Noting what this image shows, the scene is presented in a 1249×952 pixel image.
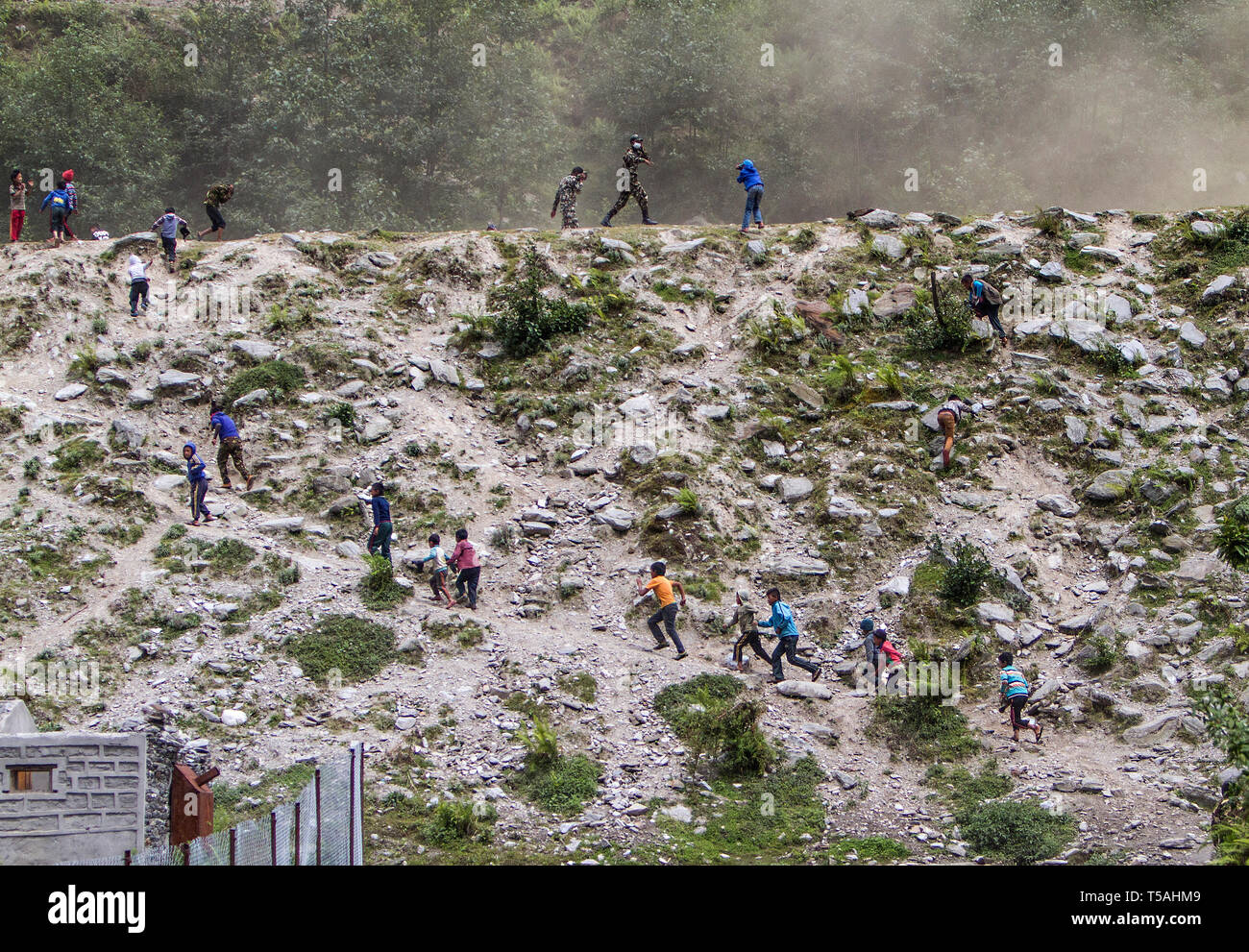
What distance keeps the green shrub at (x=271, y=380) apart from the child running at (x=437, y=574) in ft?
15.9

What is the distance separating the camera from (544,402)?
19766mm

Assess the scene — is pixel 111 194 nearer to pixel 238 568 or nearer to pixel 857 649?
pixel 238 568

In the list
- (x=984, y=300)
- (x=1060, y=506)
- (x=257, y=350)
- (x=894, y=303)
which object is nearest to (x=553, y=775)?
(x=1060, y=506)

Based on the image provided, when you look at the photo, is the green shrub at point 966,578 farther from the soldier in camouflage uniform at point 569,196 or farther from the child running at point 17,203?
the child running at point 17,203

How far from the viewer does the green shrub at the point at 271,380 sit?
1962 cm

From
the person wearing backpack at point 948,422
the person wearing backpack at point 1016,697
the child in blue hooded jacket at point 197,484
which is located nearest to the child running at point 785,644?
the person wearing backpack at point 1016,697

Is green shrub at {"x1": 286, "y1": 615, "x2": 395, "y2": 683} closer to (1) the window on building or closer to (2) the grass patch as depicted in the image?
(1) the window on building

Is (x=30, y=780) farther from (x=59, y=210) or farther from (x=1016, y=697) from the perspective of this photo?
(x=59, y=210)

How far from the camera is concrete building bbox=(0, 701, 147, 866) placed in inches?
380

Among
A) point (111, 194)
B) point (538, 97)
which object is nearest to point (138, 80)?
point (111, 194)

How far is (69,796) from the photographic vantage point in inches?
389

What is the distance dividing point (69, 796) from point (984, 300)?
50.6ft

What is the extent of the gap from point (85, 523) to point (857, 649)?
34.6 feet

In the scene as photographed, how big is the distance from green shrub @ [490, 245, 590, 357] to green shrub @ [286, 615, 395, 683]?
700cm
